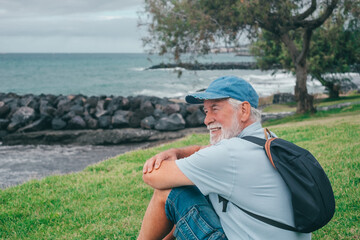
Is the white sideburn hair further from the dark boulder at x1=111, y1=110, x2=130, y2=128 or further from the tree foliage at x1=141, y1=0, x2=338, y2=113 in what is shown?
the dark boulder at x1=111, y1=110, x2=130, y2=128

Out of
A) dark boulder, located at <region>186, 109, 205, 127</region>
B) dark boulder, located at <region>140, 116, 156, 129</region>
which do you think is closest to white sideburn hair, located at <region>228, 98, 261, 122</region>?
dark boulder, located at <region>140, 116, 156, 129</region>

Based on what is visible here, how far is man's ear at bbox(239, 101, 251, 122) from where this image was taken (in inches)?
108

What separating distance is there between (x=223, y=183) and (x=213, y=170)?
119mm

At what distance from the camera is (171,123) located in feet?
55.1

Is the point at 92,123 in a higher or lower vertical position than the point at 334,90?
lower

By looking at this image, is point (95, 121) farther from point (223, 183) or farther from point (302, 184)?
point (302, 184)

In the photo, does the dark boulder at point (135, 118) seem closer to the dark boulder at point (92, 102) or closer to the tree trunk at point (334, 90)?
the dark boulder at point (92, 102)

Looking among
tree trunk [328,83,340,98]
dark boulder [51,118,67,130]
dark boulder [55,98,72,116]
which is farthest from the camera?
tree trunk [328,83,340,98]

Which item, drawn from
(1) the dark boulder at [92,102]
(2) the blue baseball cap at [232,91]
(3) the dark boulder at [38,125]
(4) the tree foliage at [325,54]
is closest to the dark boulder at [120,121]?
(1) the dark boulder at [92,102]

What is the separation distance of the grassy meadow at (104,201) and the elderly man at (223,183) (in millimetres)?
1905

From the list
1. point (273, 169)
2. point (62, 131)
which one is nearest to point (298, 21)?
point (62, 131)

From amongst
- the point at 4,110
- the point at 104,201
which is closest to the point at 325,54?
the point at 4,110

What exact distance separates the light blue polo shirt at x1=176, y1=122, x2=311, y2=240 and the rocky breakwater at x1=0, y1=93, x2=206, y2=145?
42.2 ft

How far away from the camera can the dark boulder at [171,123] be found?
16609 millimetres
